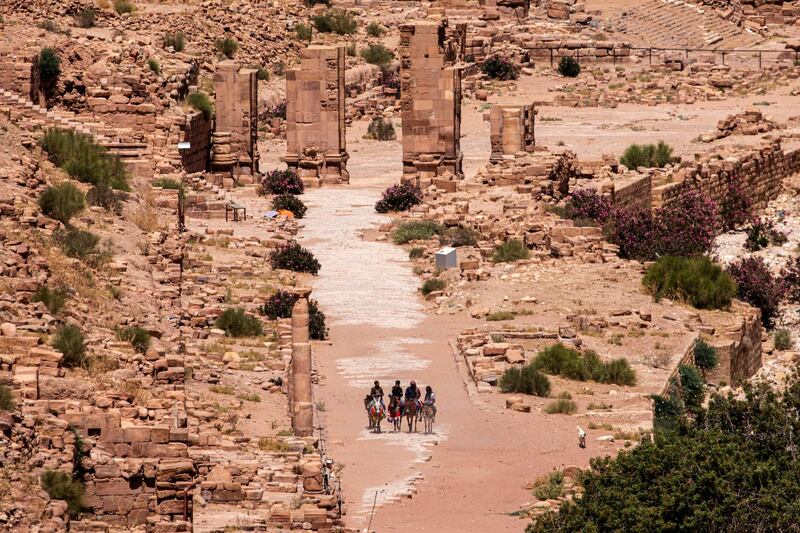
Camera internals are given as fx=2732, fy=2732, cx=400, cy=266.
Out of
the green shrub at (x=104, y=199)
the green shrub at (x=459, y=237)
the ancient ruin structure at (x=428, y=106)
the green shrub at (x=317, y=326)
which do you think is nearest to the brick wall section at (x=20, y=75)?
the green shrub at (x=459, y=237)

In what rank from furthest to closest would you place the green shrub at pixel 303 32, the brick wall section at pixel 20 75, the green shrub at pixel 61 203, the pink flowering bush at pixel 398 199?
the green shrub at pixel 303 32
the pink flowering bush at pixel 398 199
the brick wall section at pixel 20 75
the green shrub at pixel 61 203

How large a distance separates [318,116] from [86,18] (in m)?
10.9

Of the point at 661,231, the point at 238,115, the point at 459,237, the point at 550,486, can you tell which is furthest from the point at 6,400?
the point at 238,115

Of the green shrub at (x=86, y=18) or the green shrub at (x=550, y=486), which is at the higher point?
the green shrub at (x=86, y=18)

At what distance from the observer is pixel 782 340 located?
164 ft

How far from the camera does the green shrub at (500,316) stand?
1794 inches

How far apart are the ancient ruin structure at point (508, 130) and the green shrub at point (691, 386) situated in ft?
63.1

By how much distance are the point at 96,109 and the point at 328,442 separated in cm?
2111

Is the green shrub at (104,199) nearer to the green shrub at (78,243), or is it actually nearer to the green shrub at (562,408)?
the green shrub at (78,243)

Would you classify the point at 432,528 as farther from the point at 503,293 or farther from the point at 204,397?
the point at 503,293

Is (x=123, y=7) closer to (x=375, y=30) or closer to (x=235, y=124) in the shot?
(x=375, y=30)

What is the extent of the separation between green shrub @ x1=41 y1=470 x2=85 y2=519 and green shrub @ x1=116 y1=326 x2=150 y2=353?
24.9 ft

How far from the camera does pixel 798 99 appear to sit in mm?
78375

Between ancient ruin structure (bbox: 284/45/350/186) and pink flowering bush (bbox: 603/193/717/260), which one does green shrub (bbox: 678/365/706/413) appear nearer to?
pink flowering bush (bbox: 603/193/717/260)
